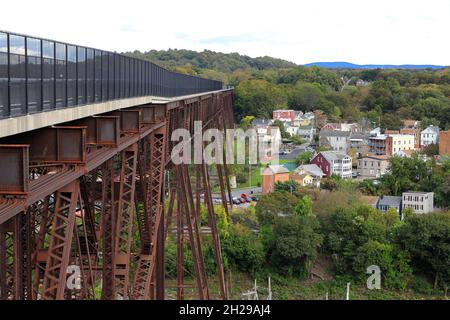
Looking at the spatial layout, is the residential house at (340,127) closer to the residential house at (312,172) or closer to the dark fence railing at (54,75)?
the residential house at (312,172)

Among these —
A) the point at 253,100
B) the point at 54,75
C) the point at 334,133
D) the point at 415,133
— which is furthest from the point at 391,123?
the point at 54,75

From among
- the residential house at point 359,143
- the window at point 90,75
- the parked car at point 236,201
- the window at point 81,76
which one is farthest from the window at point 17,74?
the residential house at point 359,143

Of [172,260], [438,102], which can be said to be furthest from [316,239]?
[438,102]

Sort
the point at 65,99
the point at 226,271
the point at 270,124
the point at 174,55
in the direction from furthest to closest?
the point at 174,55, the point at 270,124, the point at 226,271, the point at 65,99

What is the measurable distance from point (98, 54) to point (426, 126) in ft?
193

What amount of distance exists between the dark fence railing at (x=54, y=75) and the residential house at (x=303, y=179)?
3329 cm

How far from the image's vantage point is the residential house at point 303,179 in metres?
43.6

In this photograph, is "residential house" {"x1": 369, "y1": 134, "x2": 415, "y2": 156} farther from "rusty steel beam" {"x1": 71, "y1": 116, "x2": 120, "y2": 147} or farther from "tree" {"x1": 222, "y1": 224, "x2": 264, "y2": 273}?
"rusty steel beam" {"x1": 71, "y1": 116, "x2": 120, "y2": 147}

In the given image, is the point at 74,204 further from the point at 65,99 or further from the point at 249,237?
the point at 249,237

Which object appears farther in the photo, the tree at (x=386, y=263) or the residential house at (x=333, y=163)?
the residential house at (x=333, y=163)

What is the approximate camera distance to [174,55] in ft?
441

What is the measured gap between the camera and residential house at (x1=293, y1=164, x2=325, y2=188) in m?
44.5

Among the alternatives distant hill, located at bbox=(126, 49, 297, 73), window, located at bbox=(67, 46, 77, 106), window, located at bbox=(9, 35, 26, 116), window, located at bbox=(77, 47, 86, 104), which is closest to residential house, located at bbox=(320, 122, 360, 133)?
window, located at bbox=(77, 47, 86, 104)

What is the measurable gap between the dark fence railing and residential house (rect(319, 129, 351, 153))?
49.7m
